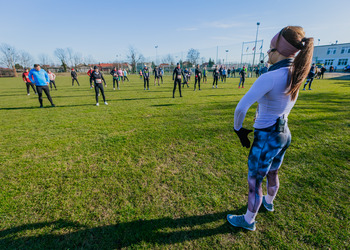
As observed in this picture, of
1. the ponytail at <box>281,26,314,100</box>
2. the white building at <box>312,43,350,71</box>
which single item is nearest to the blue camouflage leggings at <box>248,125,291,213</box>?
the ponytail at <box>281,26,314,100</box>

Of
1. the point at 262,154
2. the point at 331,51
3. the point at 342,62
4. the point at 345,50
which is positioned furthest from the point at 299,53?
the point at 331,51

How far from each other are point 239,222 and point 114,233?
5.49ft

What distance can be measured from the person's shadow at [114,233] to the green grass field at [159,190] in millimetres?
13

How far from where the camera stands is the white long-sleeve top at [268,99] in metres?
1.42

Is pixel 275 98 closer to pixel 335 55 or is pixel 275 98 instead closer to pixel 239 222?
pixel 239 222

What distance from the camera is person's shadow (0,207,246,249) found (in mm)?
2051

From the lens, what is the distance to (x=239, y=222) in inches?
87.0

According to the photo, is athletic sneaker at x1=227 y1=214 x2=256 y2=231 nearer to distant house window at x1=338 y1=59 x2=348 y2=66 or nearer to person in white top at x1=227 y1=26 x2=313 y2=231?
person in white top at x1=227 y1=26 x2=313 y2=231

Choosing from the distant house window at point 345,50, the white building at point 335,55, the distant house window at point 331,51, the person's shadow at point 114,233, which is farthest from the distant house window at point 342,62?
the person's shadow at point 114,233

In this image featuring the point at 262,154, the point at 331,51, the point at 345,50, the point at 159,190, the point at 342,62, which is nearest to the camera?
the point at 262,154

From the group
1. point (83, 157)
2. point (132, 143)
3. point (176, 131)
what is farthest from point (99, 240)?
point (176, 131)

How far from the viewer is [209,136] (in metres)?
5.03

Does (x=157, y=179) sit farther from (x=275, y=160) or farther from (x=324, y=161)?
(x=324, y=161)

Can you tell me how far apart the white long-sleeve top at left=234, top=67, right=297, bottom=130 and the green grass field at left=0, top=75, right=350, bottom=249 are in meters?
1.55
